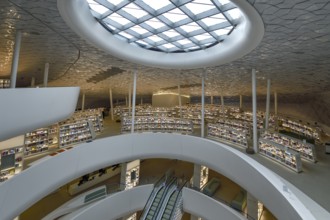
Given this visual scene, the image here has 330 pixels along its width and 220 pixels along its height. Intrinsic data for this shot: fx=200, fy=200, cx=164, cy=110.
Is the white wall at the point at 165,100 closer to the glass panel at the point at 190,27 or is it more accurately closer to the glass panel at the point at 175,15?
the glass panel at the point at 190,27

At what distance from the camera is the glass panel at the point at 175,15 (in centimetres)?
894

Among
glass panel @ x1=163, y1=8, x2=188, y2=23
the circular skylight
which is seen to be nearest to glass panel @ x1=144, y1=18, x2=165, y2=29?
the circular skylight

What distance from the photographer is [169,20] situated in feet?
32.2

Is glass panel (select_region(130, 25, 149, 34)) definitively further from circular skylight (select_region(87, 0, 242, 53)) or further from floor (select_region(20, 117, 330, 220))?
floor (select_region(20, 117, 330, 220))

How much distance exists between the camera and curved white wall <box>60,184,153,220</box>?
1226 cm

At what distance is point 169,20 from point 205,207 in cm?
1176

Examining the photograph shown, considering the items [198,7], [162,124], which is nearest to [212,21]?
[198,7]

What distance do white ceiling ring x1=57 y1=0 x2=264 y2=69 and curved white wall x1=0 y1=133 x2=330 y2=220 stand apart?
551cm

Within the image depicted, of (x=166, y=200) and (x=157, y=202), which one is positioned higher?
(x=166, y=200)

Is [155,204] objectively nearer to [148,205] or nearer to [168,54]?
[148,205]

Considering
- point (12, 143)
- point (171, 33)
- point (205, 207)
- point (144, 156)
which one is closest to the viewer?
point (12, 143)

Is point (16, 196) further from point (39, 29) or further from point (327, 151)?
point (327, 151)

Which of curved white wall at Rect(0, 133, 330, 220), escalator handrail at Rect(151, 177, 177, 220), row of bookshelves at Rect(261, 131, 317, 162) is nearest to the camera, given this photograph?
curved white wall at Rect(0, 133, 330, 220)

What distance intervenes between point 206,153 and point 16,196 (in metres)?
10.8
